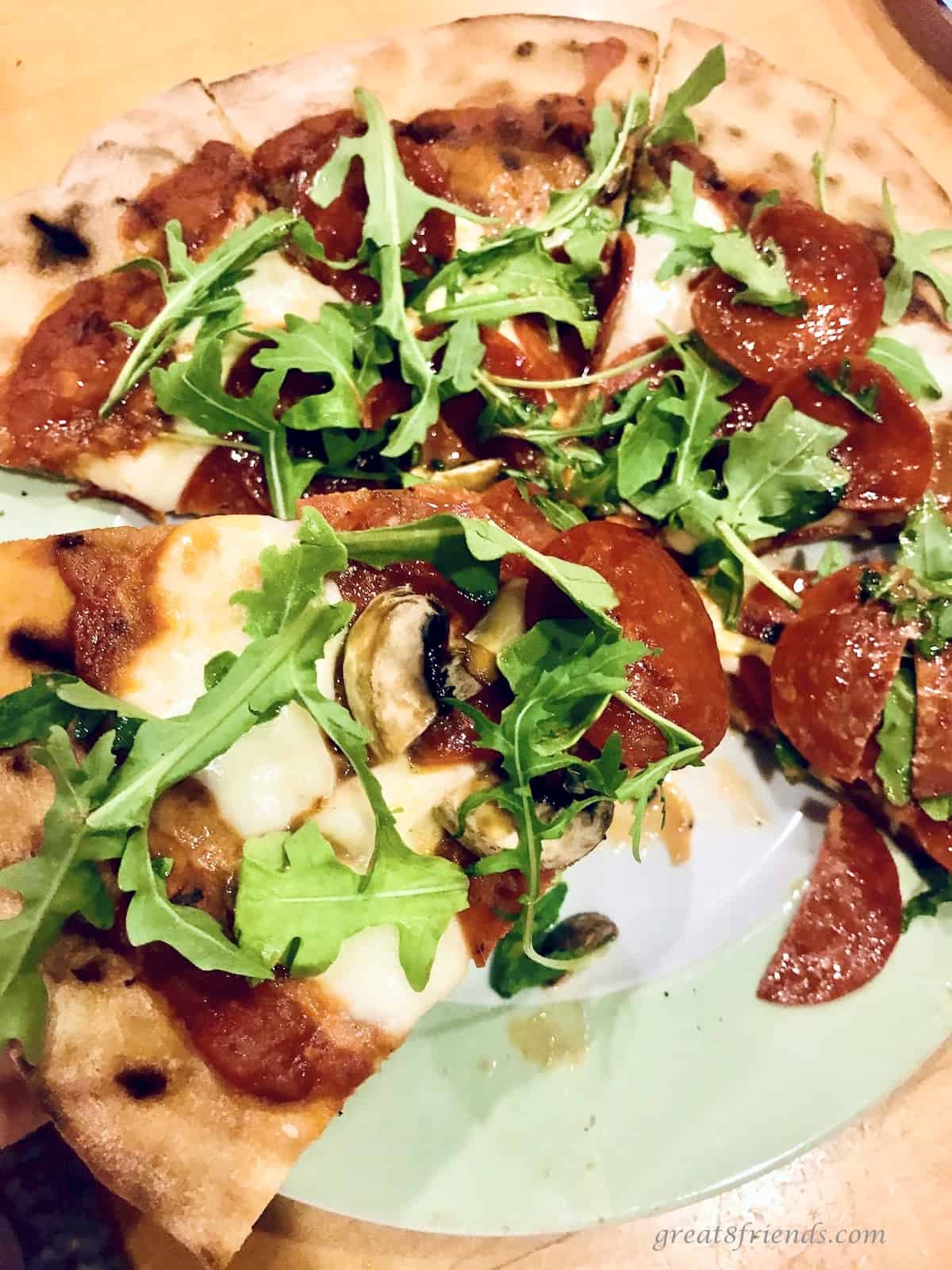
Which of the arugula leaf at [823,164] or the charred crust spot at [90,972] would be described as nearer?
the charred crust spot at [90,972]

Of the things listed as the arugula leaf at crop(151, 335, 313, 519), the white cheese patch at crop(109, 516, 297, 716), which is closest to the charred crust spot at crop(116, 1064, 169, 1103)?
the white cheese patch at crop(109, 516, 297, 716)

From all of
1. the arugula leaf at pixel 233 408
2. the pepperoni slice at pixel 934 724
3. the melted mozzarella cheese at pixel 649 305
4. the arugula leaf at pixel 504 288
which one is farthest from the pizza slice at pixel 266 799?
the melted mozzarella cheese at pixel 649 305

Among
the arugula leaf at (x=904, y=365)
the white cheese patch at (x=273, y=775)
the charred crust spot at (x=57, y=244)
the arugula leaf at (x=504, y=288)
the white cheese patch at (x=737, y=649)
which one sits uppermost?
the charred crust spot at (x=57, y=244)

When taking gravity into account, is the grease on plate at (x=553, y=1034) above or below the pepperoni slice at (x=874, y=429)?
below

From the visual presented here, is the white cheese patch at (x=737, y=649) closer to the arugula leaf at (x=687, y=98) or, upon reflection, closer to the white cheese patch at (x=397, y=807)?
the white cheese patch at (x=397, y=807)

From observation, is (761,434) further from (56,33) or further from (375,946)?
(56,33)

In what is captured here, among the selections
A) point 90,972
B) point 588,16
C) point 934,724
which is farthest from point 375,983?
point 588,16

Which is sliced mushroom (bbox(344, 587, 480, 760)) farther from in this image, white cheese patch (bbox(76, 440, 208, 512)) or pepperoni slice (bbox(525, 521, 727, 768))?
white cheese patch (bbox(76, 440, 208, 512))
